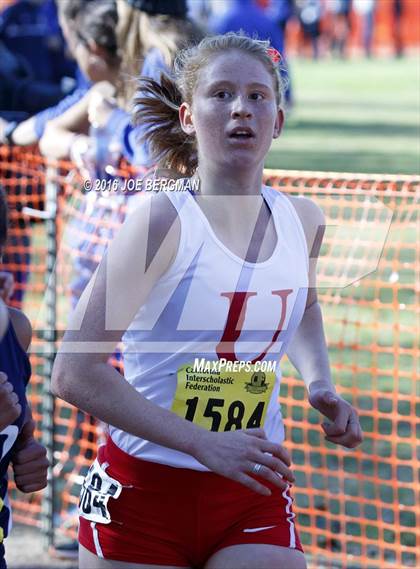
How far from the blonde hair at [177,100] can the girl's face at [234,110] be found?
5cm

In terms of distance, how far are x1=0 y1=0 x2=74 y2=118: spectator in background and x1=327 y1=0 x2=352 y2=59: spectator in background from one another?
94.0ft

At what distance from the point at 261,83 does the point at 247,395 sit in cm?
75

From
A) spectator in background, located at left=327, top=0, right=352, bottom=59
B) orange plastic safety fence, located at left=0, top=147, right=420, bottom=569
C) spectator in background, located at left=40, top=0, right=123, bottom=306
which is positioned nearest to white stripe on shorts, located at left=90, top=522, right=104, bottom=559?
orange plastic safety fence, located at left=0, top=147, right=420, bottom=569

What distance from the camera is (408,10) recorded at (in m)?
40.9

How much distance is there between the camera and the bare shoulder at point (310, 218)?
3.00 meters

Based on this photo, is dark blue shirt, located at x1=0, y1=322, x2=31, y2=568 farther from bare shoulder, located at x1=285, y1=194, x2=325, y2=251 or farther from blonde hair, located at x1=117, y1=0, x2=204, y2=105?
blonde hair, located at x1=117, y1=0, x2=204, y2=105

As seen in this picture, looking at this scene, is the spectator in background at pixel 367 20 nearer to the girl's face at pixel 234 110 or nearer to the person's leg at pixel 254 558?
the girl's face at pixel 234 110

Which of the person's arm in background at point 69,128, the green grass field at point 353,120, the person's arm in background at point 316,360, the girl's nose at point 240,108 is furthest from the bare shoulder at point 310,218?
the green grass field at point 353,120

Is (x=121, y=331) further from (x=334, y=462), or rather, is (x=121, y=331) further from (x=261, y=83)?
(x=334, y=462)

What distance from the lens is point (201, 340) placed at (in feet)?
8.95

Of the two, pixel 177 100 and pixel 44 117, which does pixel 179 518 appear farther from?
pixel 44 117

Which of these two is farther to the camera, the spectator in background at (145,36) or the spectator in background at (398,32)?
the spectator in background at (398,32)

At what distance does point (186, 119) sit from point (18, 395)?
81cm

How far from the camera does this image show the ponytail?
302 cm
